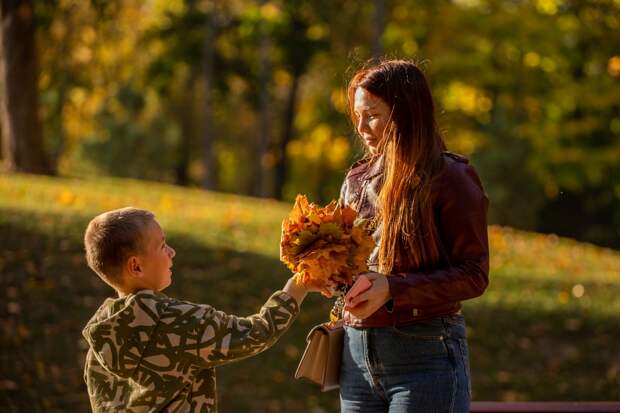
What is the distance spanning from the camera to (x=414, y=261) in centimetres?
294

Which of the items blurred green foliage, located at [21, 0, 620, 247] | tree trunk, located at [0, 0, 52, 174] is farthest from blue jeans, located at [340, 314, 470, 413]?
tree trunk, located at [0, 0, 52, 174]

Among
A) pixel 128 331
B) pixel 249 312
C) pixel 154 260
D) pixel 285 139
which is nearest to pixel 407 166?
pixel 154 260

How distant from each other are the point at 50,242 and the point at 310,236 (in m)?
6.94

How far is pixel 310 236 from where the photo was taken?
9.66 feet

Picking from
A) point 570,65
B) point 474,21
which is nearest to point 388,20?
point 474,21

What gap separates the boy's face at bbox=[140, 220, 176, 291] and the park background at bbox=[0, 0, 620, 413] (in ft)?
3.36

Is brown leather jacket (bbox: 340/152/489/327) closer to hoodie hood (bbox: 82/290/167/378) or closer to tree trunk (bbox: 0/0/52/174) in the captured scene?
hoodie hood (bbox: 82/290/167/378)

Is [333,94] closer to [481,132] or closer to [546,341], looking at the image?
[481,132]

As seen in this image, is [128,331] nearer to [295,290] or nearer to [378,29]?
[295,290]

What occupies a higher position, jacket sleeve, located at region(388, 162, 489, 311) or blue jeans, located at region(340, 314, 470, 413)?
jacket sleeve, located at region(388, 162, 489, 311)

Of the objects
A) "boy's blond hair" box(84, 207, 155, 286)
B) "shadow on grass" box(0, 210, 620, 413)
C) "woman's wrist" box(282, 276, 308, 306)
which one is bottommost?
"shadow on grass" box(0, 210, 620, 413)

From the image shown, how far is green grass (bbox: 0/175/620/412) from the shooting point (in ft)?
24.7

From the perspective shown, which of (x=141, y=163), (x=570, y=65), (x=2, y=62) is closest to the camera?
(x=2, y=62)

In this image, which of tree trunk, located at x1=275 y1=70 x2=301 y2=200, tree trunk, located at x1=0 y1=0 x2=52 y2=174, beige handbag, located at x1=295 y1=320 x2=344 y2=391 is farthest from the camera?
tree trunk, located at x1=275 y1=70 x2=301 y2=200
